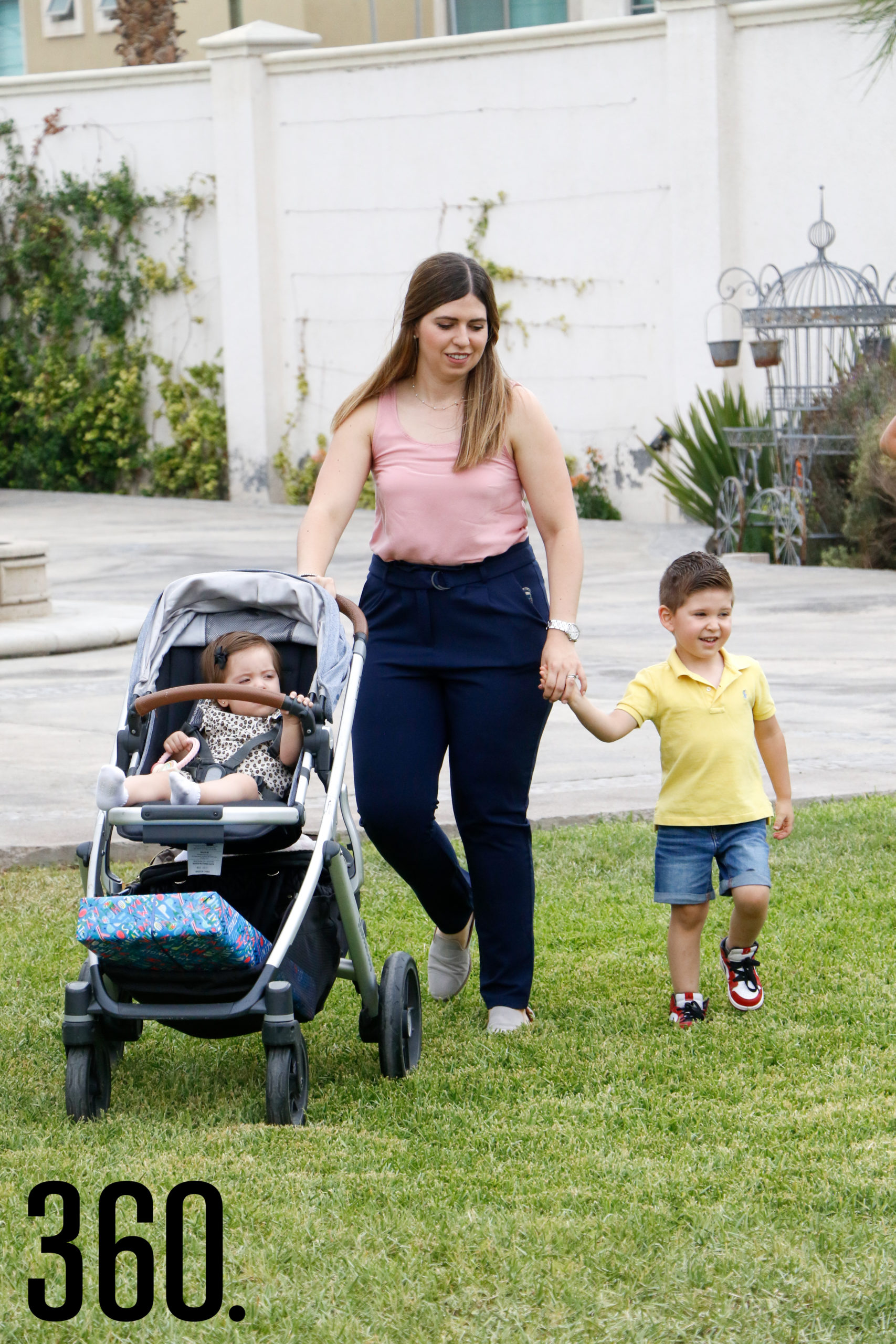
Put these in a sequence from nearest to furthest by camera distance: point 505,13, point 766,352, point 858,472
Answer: point 858,472
point 766,352
point 505,13

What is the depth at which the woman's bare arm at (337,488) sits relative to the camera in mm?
4289

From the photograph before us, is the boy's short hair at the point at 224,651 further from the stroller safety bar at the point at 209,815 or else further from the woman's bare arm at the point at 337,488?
the stroller safety bar at the point at 209,815

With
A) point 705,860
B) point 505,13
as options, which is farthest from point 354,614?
point 505,13

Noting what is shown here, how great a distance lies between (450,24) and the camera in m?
22.6

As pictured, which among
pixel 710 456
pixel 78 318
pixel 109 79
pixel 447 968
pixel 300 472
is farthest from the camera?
pixel 78 318

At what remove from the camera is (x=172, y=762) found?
13.1 ft

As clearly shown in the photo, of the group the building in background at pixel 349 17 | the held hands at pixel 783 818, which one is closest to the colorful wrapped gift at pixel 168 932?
the held hands at pixel 783 818

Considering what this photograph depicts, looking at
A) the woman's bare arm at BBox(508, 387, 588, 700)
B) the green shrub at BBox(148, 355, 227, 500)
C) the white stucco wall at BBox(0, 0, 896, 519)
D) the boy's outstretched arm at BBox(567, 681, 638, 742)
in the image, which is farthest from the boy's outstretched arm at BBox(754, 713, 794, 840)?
the green shrub at BBox(148, 355, 227, 500)

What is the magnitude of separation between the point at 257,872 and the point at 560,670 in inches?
32.8

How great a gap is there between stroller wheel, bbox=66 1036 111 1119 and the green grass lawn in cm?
6

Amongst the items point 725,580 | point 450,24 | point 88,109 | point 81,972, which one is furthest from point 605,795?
point 450,24

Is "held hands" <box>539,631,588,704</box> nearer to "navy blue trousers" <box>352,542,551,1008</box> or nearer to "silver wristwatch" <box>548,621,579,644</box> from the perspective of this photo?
"silver wristwatch" <box>548,621,579,644</box>

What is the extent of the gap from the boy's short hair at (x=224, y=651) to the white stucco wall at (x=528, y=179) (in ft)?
39.3

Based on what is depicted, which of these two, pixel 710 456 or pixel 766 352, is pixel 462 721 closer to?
pixel 766 352
